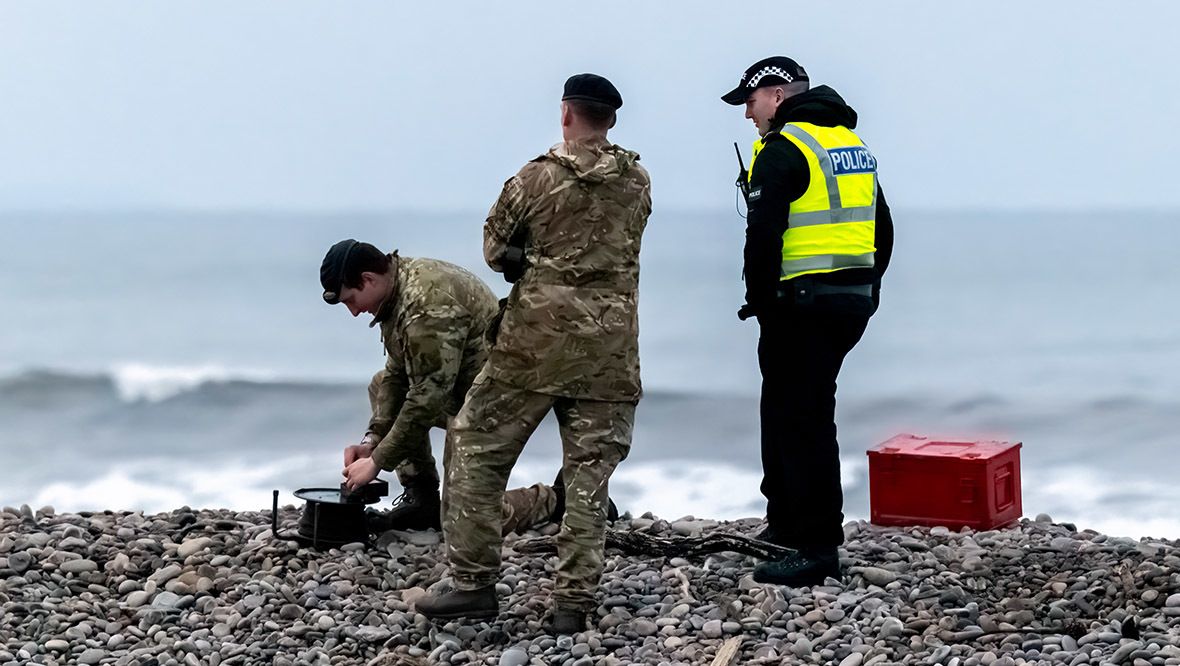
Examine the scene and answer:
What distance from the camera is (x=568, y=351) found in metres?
6.46

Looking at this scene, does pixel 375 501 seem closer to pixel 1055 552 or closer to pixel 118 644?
pixel 118 644

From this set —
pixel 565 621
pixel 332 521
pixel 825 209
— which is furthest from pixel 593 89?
pixel 332 521

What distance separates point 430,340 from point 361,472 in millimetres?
731

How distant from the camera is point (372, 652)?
6781 mm

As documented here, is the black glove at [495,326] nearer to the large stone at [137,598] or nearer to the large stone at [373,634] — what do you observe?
the large stone at [373,634]

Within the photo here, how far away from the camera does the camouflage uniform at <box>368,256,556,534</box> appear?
7.07 m

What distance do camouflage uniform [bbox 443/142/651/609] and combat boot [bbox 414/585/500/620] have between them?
171mm

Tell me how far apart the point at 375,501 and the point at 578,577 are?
1.62 meters

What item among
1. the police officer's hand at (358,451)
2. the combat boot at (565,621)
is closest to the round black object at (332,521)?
the police officer's hand at (358,451)

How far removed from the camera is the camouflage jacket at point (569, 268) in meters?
6.45

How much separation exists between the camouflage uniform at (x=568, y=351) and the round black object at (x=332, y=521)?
4.35ft

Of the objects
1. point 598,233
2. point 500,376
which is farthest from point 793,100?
point 500,376

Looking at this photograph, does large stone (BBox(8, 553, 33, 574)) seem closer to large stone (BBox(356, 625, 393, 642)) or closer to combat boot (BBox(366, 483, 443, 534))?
combat boot (BBox(366, 483, 443, 534))

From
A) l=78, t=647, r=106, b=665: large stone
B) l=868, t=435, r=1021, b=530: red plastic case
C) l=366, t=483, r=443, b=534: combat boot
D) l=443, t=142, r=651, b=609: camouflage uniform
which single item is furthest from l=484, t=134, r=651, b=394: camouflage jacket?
l=868, t=435, r=1021, b=530: red plastic case
